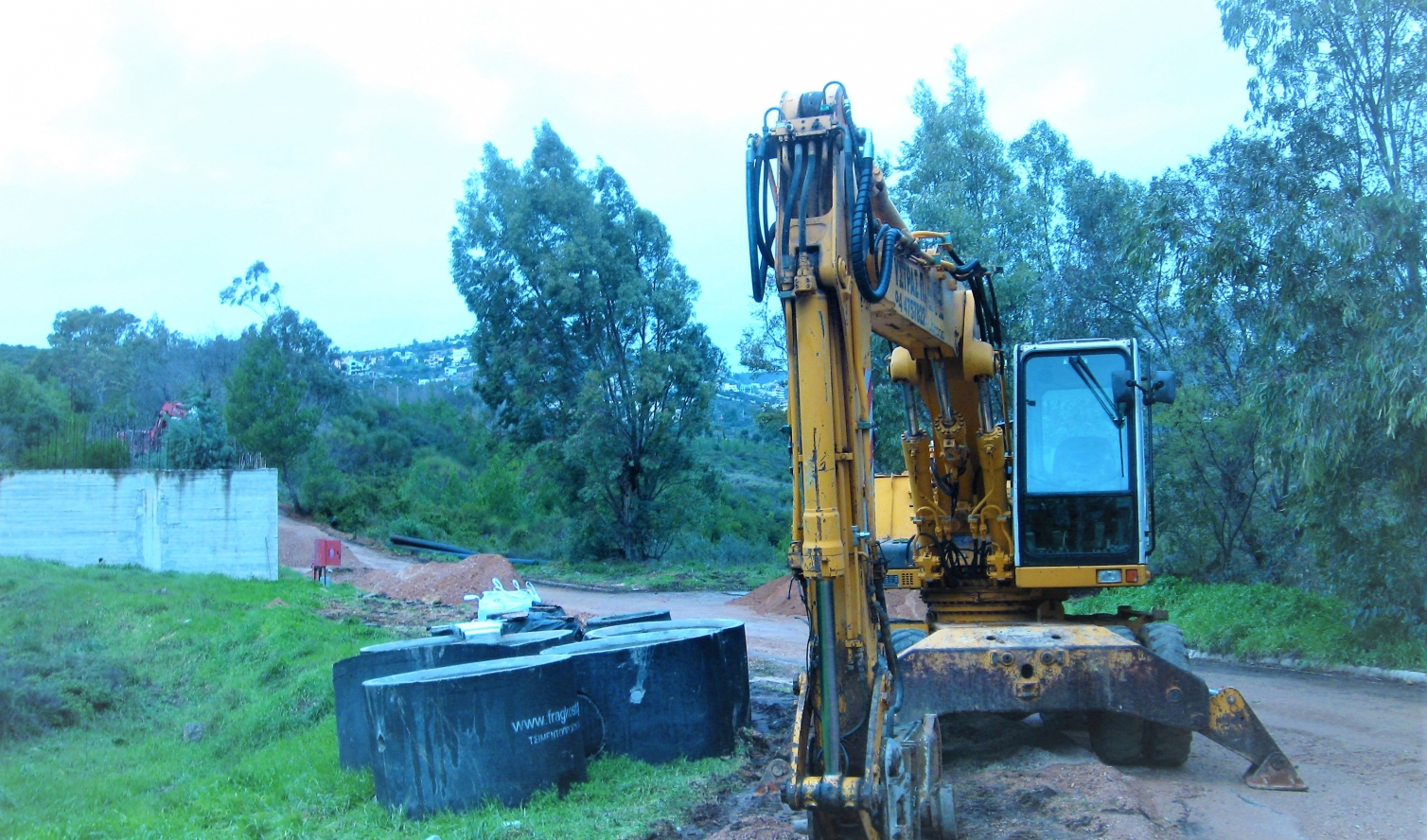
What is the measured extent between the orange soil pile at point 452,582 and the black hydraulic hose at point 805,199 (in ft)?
61.1

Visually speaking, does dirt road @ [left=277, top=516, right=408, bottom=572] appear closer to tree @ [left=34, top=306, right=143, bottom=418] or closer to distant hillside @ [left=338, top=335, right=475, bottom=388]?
tree @ [left=34, top=306, right=143, bottom=418]

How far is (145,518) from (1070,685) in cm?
2428

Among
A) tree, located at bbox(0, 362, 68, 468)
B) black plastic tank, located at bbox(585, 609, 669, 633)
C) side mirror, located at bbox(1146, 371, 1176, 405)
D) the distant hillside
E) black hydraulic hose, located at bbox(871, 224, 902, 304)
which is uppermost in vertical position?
the distant hillside

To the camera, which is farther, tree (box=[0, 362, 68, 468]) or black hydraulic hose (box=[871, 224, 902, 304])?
tree (box=[0, 362, 68, 468])

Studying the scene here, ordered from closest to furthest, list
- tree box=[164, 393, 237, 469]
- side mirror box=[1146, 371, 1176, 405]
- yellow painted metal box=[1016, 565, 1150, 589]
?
side mirror box=[1146, 371, 1176, 405] < yellow painted metal box=[1016, 565, 1150, 589] < tree box=[164, 393, 237, 469]

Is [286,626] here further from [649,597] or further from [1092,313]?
[1092,313]

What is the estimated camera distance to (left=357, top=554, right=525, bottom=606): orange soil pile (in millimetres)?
24656

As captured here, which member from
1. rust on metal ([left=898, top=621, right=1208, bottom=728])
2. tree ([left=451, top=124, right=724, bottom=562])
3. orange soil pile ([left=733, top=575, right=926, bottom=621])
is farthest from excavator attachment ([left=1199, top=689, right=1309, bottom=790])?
tree ([left=451, top=124, right=724, bottom=562])

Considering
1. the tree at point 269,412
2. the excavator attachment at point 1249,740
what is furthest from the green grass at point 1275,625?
the tree at point 269,412

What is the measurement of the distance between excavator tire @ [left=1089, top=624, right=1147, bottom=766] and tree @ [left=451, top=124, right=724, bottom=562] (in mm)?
25522

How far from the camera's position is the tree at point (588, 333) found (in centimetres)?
3312

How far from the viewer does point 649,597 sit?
26.9 metres

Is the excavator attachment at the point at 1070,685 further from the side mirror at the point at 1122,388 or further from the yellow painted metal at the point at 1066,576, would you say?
A: the side mirror at the point at 1122,388

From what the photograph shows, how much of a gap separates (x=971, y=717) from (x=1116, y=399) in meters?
2.63
